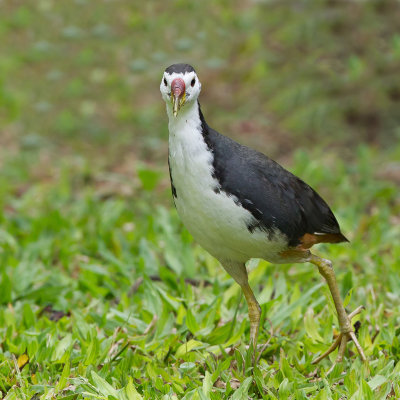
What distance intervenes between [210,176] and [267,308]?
129cm

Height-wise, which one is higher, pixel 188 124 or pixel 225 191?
pixel 188 124

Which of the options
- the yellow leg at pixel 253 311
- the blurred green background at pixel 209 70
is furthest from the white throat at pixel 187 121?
the blurred green background at pixel 209 70

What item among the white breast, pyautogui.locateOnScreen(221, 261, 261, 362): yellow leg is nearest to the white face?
the white breast

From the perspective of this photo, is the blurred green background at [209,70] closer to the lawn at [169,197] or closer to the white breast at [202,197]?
the lawn at [169,197]

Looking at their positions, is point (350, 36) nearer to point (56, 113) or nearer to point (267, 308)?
point (56, 113)

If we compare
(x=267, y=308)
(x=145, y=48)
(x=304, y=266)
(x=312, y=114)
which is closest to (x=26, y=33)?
(x=145, y=48)

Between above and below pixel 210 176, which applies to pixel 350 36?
above

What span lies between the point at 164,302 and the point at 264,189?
4.35 feet

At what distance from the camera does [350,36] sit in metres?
8.83

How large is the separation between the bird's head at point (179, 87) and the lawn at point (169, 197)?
139 centimetres

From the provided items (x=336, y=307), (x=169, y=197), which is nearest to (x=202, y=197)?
(x=336, y=307)

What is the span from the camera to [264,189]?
3588mm

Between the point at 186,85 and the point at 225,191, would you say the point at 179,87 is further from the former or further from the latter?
the point at 225,191

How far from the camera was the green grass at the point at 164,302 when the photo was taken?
12.1ft
